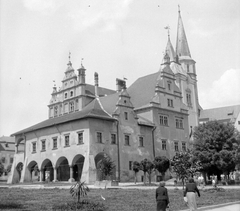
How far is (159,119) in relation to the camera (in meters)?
48.4

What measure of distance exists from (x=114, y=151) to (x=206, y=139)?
36.1 feet

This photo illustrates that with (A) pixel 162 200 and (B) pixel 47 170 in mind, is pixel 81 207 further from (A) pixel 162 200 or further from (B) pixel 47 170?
(B) pixel 47 170

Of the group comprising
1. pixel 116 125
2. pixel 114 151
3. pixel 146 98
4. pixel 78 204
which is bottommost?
pixel 78 204

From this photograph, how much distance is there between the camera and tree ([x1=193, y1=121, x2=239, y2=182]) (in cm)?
3766

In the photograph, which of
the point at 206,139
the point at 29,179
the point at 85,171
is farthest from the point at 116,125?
the point at 29,179

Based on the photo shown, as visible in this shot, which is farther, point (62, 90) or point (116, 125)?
point (62, 90)

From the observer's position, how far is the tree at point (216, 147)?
3766 cm

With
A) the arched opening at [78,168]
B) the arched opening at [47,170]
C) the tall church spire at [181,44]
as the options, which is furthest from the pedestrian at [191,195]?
the tall church spire at [181,44]

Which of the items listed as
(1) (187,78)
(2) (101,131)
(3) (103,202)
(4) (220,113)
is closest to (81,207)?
(3) (103,202)

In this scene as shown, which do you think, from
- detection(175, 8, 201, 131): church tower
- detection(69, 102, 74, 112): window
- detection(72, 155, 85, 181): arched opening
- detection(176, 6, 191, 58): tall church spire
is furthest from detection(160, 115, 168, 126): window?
detection(176, 6, 191, 58): tall church spire

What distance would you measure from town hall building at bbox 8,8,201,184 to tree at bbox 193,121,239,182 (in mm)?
7980

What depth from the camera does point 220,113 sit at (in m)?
96.6

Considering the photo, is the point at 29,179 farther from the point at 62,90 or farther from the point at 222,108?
the point at 222,108

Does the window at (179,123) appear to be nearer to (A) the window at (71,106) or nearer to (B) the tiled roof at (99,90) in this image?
(B) the tiled roof at (99,90)
